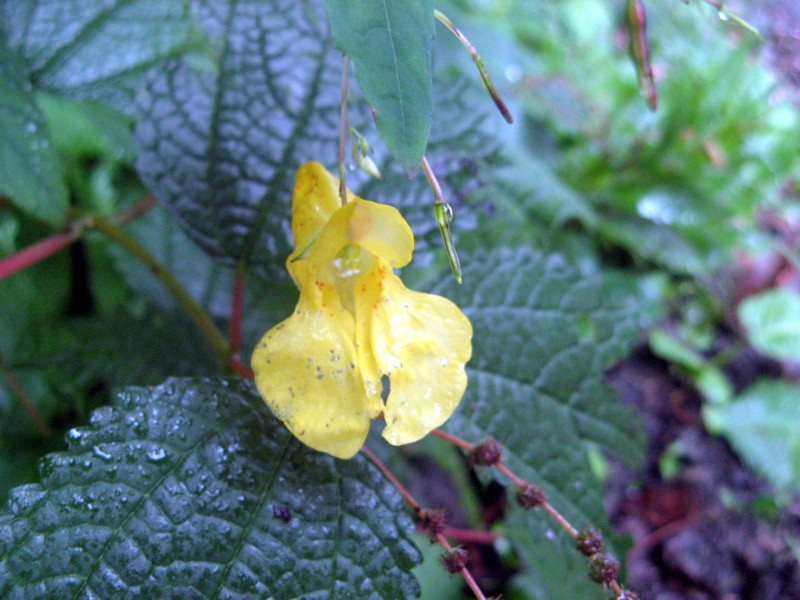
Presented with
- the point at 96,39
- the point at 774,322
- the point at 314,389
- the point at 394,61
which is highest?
the point at 394,61

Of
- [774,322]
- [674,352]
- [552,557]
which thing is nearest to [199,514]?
[552,557]

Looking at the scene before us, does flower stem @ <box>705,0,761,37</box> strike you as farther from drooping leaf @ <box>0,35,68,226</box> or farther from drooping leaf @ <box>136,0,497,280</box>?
drooping leaf @ <box>0,35,68,226</box>

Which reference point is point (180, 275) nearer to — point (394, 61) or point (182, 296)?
point (182, 296)

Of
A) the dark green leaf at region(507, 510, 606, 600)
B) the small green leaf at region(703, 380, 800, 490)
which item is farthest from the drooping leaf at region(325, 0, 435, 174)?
the small green leaf at region(703, 380, 800, 490)

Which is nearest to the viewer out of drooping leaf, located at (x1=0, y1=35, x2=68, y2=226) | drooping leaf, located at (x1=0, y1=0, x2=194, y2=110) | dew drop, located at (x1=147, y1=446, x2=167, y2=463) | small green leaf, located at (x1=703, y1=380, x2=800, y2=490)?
dew drop, located at (x1=147, y1=446, x2=167, y2=463)

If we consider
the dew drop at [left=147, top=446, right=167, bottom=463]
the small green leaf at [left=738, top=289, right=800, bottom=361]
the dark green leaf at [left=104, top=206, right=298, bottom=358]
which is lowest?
the small green leaf at [left=738, top=289, right=800, bottom=361]

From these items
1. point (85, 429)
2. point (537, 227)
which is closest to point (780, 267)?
point (537, 227)
